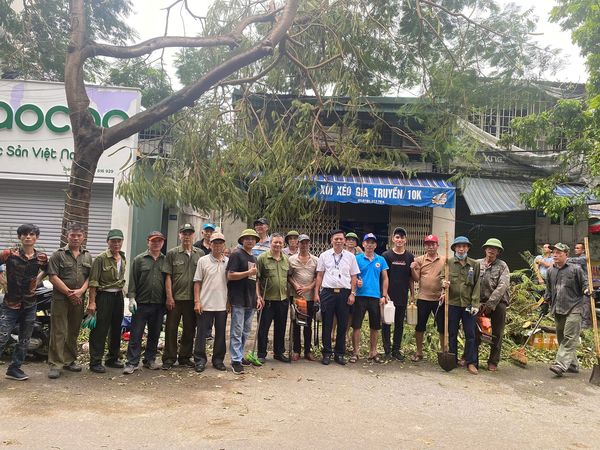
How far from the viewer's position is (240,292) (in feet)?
20.3

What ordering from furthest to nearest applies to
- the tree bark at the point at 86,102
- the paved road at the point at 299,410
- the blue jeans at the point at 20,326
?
the tree bark at the point at 86,102 → the blue jeans at the point at 20,326 → the paved road at the point at 299,410

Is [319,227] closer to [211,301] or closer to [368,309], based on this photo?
[368,309]

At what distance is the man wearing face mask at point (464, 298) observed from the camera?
659 cm

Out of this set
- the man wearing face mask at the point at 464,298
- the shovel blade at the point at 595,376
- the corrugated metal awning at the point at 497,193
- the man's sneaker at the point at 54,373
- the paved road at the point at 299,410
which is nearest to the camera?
the paved road at the point at 299,410

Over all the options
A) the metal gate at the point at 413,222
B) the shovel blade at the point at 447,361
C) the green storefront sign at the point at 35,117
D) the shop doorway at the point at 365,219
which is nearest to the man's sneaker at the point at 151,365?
the shovel blade at the point at 447,361

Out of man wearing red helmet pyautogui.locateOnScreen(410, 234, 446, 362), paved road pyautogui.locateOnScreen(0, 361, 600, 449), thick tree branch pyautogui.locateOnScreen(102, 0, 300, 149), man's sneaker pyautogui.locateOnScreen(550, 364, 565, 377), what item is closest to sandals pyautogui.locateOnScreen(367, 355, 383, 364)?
paved road pyautogui.locateOnScreen(0, 361, 600, 449)

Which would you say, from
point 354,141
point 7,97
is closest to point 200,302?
point 354,141

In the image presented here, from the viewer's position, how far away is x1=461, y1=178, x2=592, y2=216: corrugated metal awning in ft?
38.8

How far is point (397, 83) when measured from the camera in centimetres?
900

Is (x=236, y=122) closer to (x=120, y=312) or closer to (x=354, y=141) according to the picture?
(x=354, y=141)

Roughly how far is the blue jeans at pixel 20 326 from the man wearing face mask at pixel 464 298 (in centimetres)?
499

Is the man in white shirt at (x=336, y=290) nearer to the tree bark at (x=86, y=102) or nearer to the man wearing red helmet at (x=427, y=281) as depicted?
the man wearing red helmet at (x=427, y=281)

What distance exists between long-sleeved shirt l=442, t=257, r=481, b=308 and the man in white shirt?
128 centimetres

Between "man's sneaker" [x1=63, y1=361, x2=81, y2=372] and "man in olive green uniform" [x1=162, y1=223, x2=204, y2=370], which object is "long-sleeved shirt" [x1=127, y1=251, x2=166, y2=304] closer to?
"man in olive green uniform" [x1=162, y1=223, x2=204, y2=370]
